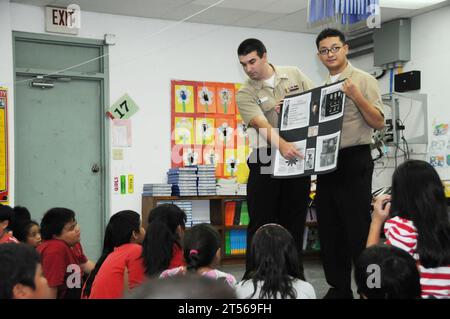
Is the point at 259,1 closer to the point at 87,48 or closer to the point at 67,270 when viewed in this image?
the point at 87,48

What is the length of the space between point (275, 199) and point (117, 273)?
99 cm

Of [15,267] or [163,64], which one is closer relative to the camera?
[15,267]

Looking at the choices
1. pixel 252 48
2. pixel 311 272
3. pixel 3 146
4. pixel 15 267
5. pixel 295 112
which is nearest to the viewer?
pixel 15 267

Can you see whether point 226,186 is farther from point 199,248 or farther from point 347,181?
point 199,248

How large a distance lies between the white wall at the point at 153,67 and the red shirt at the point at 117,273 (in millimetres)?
3575

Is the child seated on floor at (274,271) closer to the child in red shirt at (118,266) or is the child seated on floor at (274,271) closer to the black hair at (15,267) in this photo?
the child in red shirt at (118,266)

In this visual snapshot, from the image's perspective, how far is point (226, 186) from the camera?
644cm

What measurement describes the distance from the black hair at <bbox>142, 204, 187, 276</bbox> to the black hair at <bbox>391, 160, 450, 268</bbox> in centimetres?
102

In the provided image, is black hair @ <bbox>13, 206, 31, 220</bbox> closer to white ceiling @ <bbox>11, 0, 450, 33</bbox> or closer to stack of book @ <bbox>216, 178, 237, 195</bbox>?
white ceiling @ <bbox>11, 0, 450, 33</bbox>

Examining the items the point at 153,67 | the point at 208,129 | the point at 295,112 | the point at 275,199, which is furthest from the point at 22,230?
the point at 208,129
